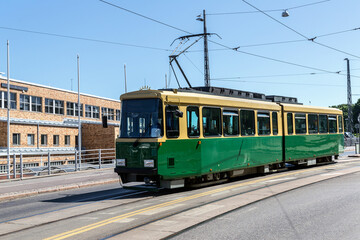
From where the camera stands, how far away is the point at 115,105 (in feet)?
193

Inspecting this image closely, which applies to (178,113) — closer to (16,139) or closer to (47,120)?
(16,139)

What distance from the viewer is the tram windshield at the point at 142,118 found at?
39.4 feet

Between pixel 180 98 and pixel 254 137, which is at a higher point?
pixel 180 98

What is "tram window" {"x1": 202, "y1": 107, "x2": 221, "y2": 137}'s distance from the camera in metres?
13.3

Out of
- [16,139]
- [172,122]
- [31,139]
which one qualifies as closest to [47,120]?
[31,139]

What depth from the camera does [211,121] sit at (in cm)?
1358

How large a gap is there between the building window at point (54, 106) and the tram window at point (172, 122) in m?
36.4

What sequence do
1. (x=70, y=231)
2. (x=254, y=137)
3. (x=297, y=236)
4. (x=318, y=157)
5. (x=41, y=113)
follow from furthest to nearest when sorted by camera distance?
(x=41, y=113) < (x=318, y=157) < (x=254, y=137) < (x=70, y=231) < (x=297, y=236)

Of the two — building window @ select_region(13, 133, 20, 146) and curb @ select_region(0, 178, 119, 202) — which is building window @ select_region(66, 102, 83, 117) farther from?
curb @ select_region(0, 178, 119, 202)

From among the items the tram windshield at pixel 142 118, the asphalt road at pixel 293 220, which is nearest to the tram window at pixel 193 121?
the tram windshield at pixel 142 118

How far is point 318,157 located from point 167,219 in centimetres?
1509

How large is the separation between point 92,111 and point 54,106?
7007mm

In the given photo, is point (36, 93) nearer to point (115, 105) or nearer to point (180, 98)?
point (115, 105)

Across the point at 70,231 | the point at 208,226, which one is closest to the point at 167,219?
the point at 208,226
